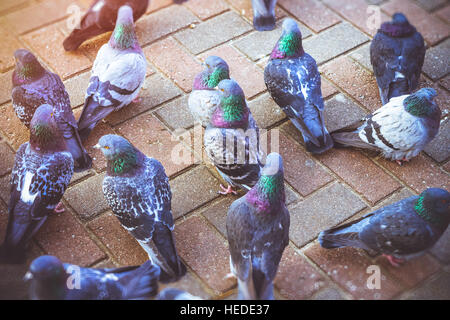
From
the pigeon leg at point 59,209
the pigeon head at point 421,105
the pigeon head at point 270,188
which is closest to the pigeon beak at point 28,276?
the pigeon leg at point 59,209

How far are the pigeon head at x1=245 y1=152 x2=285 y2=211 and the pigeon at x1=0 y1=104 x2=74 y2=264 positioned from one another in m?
1.56

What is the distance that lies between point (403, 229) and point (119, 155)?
2161 mm

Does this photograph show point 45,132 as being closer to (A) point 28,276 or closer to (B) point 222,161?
(A) point 28,276

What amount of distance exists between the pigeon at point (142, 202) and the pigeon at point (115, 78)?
935 mm

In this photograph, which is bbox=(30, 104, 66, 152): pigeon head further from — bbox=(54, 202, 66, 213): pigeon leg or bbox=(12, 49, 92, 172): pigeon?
bbox=(54, 202, 66, 213): pigeon leg

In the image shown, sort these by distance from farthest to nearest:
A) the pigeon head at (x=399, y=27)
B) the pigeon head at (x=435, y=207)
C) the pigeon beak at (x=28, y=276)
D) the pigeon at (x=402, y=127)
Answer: the pigeon head at (x=399, y=27)
the pigeon at (x=402, y=127)
the pigeon head at (x=435, y=207)
the pigeon beak at (x=28, y=276)

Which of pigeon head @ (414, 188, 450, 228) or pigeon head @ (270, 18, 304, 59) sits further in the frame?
pigeon head @ (270, 18, 304, 59)

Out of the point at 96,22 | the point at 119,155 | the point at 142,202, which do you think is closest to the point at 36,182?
the point at 119,155

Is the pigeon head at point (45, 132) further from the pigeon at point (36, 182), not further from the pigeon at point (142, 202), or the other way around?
the pigeon at point (142, 202)

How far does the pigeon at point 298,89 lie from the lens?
4.59 m

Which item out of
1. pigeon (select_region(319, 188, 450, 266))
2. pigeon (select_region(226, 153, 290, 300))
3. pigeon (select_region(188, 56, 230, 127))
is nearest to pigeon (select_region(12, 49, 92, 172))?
pigeon (select_region(188, 56, 230, 127))

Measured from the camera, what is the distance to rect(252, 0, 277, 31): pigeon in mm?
5762

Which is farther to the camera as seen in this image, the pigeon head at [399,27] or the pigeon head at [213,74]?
the pigeon head at [399,27]
